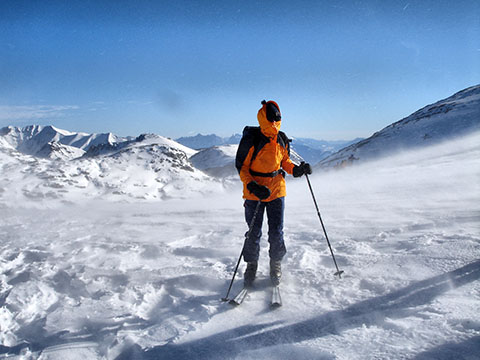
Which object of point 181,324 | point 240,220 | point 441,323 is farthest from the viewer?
point 240,220

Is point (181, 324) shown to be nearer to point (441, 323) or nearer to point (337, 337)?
point (337, 337)

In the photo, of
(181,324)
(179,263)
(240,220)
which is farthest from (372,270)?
(240,220)

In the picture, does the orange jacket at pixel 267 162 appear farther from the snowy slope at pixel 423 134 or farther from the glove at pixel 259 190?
the snowy slope at pixel 423 134

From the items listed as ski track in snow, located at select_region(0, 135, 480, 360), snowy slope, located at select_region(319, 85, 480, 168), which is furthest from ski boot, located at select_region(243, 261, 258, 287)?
snowy slope, located at select_region(319, 85, 480, 168)

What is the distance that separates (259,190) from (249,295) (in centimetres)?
132

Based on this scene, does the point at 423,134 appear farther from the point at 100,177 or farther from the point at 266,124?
the point at 266,124

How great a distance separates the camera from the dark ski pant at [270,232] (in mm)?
3941

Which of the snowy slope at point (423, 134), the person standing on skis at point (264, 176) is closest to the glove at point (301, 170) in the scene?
the person standing on skis at point (264, 176)

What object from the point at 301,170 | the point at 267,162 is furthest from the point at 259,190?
the point at 301,170

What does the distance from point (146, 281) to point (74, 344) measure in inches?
52.3

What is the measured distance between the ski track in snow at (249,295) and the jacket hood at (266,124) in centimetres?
203

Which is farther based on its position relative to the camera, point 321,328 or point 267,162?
point 267,162

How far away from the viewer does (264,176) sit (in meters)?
3.92

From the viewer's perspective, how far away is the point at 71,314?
312 cm
